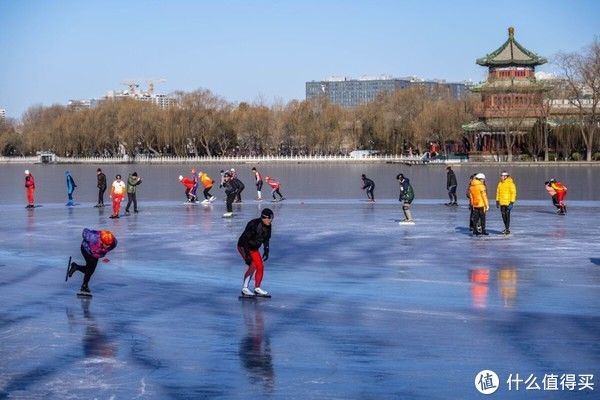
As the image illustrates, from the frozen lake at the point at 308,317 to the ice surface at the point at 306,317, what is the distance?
4 cm

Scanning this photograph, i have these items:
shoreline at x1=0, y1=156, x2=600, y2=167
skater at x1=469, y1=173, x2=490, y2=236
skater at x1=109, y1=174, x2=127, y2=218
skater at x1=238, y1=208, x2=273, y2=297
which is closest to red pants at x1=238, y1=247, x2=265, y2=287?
skater at x1=238, y1=208, x2=273, y2=297

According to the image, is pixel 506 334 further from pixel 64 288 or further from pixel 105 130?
pixel 105 130

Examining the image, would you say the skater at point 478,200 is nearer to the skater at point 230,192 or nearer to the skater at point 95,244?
the skater at point 230,192

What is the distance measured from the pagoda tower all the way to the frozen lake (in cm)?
9125

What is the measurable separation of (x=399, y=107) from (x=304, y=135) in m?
13.7

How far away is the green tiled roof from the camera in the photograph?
121m

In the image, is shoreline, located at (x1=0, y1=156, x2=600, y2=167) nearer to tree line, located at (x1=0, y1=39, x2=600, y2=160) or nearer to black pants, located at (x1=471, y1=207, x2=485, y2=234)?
tree line, located at (x1=0, y1=39, x2=600, y2=160)

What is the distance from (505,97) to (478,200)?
316ft

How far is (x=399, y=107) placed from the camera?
468ft

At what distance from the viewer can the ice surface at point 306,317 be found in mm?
11430

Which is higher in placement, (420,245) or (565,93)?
(565,93)

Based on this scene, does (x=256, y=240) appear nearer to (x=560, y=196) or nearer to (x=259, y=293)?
(x=259, y=293)

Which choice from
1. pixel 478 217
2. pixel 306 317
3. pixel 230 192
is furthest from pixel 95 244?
pixel 230 192

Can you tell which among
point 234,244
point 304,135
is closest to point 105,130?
point 304,135
